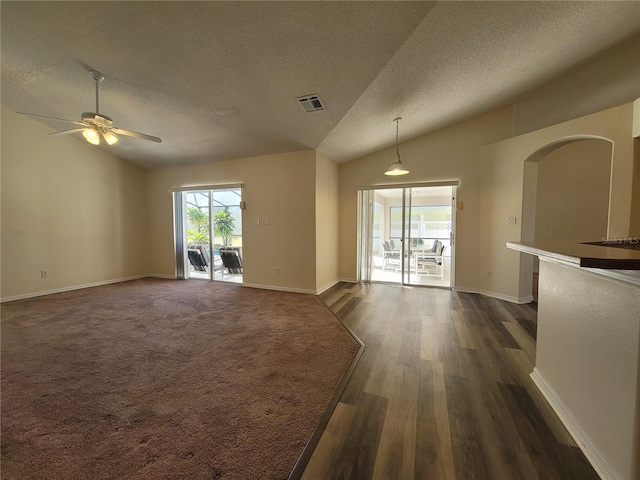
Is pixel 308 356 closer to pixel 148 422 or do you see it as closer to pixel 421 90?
pixel 148 422

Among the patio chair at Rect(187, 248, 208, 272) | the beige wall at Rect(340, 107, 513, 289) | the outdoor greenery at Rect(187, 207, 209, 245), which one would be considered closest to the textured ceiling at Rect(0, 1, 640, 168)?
the beige wall at Rect(340, 107, 513, 289)

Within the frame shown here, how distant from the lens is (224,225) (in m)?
5.81

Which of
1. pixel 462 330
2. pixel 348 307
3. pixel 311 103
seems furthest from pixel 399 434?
pixel 311 103

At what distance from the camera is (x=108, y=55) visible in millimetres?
2676

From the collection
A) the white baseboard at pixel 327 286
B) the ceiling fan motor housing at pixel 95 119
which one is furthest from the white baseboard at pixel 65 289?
the white baseboard at pixel 327 286

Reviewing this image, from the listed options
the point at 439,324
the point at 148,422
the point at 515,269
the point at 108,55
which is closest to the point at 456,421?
the point at 439,324

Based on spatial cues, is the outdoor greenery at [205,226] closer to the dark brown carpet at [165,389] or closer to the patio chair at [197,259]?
the patio chair at [197,259]

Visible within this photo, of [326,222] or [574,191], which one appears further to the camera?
[326,222]

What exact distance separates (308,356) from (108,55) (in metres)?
3.77

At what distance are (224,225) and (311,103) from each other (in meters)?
3.61

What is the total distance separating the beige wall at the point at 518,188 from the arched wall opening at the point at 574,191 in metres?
0.21

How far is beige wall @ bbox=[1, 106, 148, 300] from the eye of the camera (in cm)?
427

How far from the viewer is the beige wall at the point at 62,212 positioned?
14.0 ft

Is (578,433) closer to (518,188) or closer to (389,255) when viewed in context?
(518,188)
